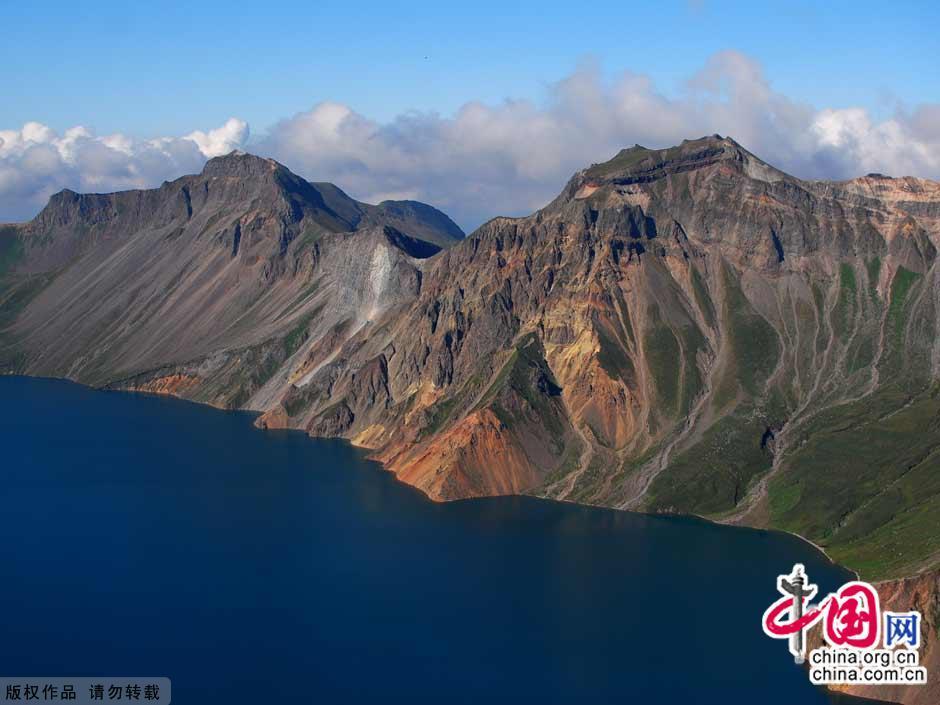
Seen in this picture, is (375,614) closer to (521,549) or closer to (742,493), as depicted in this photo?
(521,549)

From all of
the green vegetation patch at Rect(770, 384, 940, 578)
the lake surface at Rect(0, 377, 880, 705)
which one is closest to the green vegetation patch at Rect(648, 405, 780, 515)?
the green vegetation patch at Rect(770, 384, 940, 578)

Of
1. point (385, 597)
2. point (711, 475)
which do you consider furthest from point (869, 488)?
point (385, 597)

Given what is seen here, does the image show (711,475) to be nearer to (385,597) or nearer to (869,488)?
(869,488)

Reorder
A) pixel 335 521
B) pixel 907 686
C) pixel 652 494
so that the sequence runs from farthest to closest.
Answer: pixel 652 494 < pixel 335 521 < pixel 907 686

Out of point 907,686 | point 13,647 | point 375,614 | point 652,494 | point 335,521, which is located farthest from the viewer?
point 652,494

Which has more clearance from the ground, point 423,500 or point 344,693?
point 423,500

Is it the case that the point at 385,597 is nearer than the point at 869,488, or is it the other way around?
the point at 385,597

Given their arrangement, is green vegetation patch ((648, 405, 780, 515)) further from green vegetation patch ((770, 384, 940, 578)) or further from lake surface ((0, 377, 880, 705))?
lake surface ((0, 377, 880, 705))

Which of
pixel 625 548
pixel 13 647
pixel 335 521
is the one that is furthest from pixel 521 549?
pixel 13 647

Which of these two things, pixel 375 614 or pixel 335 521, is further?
pixel 335 521
